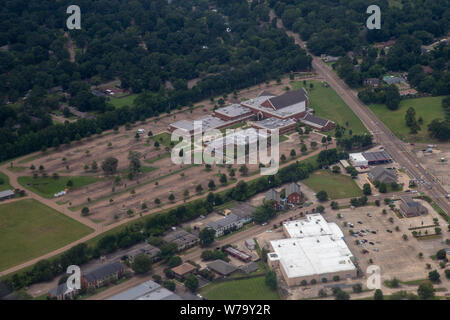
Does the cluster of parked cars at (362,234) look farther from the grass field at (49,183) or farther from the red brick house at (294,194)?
the grass field at (49,183)

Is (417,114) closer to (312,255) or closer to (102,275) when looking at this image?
(312,255)

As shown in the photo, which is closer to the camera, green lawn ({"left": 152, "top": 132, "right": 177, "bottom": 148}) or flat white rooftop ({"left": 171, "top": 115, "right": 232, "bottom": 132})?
green lawn ({"left": 152, "top": 132, "right": 177, "bottom": 148})

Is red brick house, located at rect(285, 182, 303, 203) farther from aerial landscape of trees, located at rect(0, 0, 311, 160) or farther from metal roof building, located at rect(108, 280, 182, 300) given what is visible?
aerial landscape of trees, located at rect(0, 0, 311, 160)

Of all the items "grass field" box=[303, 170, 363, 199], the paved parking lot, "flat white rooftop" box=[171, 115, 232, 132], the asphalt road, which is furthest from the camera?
"flat white rooftop" box=[171, 115, 232, 132]

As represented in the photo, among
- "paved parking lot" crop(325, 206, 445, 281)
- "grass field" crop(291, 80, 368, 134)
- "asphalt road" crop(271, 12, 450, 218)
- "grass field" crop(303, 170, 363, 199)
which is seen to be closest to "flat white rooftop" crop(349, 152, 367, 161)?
"grass field" crop(303, 170, 363, 199)

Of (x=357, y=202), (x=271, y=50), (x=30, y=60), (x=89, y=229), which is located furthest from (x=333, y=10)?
(x=89, y=229)

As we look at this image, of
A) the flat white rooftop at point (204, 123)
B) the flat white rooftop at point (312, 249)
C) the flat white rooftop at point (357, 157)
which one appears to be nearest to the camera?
the flat white rooftop at point (312, 249)

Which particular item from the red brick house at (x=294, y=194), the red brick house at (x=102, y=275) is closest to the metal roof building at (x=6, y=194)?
the red brick house at (x=102, y=275)
